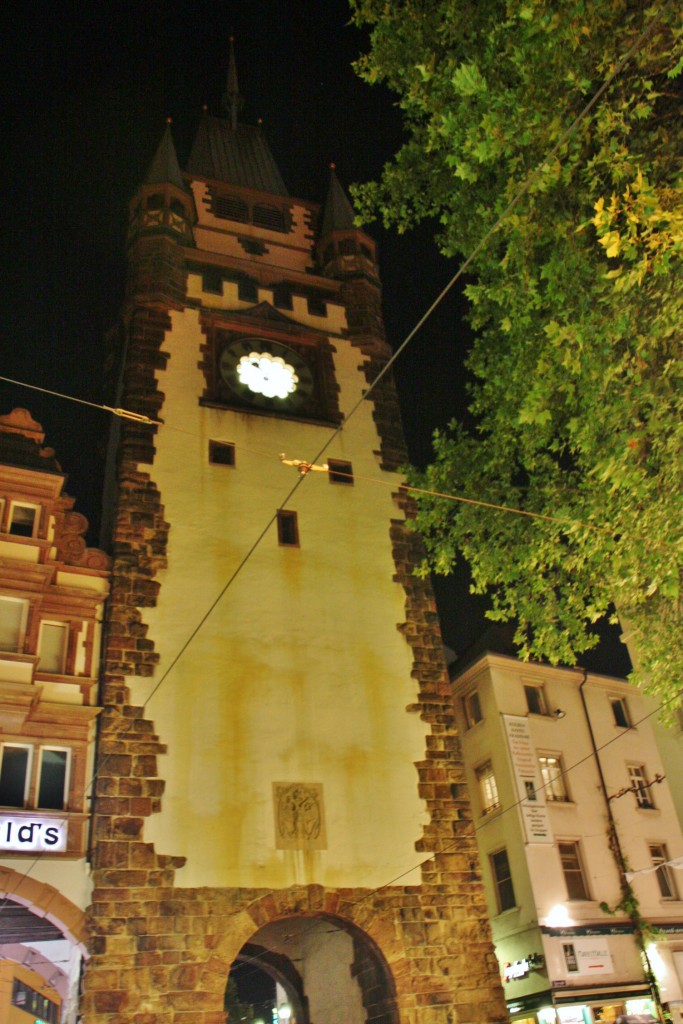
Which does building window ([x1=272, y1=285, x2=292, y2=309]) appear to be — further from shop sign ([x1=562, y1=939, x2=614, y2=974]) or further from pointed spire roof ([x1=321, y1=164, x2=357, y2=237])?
shop sign ([x1=562, y1=939, x2=614, y2=974])

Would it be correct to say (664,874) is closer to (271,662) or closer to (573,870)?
(573,870)

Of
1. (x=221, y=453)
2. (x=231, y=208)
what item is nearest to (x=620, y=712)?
(x=221, y=453)

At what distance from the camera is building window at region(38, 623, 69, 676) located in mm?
11633

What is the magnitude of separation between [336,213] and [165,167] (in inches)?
150

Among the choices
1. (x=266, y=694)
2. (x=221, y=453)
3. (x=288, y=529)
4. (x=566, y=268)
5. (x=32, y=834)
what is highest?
(x=221, y=453)

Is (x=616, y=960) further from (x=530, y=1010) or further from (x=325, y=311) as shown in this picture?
(x=325, y=311)

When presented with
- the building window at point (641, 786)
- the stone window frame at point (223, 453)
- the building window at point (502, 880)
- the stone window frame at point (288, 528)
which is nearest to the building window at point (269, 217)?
the stone window frame at point (223, 453)

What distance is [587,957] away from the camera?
58.7 ft

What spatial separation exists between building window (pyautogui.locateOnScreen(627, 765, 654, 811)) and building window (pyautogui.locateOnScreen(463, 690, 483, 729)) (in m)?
3.99

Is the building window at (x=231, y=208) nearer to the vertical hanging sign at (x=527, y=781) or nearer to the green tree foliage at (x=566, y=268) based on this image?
the green tree foliage at (x=566, y=268)

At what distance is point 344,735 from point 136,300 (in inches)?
331

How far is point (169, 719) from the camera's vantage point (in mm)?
11703

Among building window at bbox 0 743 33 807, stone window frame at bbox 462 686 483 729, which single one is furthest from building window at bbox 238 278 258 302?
stone window frame at bbox 462 686 483 729

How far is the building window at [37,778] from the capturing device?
10.6 metres
